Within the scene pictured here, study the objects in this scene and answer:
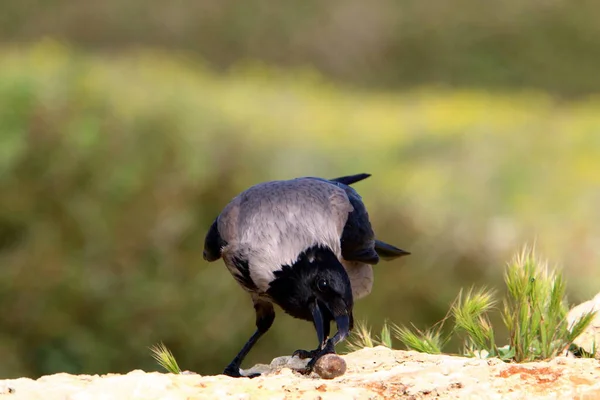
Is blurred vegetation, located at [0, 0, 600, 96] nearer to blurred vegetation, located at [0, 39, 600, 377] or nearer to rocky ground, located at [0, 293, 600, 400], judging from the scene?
blurred vegetation, located at [0, 39, 600, 377]

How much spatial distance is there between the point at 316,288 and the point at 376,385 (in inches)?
36.2

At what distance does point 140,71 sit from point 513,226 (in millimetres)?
5136

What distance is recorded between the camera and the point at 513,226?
33.6 ft

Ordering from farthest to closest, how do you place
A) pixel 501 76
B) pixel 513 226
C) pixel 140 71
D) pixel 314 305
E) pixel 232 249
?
pixel 501 76
pixel 140 71
pixel 513 226
pixel 232 249
pixel 314 305

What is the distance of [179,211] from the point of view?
998cm

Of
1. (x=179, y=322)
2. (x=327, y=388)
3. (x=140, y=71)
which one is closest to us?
(x=327, y=388)

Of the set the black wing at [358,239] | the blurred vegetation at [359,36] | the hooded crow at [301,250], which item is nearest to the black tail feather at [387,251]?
the hooded crow at [301,250]

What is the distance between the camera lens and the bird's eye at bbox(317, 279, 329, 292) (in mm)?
4047

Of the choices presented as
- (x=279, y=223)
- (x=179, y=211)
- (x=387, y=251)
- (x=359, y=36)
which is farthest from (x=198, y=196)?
(x=359, y=36)

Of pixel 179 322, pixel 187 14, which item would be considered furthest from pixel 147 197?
pixel 187 14

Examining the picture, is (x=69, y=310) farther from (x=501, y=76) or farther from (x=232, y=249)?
(x=501, y=76)

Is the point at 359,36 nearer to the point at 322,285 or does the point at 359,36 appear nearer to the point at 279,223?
the point at 279,223

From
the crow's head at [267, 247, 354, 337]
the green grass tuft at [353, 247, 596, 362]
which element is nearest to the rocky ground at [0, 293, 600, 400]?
the green grass tuft at [353, 247, 596, 362]

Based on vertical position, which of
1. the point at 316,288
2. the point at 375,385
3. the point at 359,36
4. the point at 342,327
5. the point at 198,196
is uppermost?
the point at 359,36
